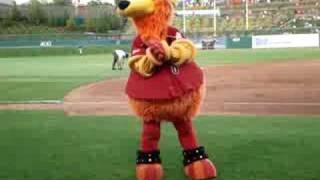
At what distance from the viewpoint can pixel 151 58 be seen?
17.5 ft

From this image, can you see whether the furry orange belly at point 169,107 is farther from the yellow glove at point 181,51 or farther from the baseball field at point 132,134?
the baseball field at point 132,134

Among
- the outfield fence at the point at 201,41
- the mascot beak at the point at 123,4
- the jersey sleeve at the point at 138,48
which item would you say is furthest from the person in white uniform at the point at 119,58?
the mascot beak at the point at 123,4

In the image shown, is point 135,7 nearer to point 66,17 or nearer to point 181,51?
point 181,51

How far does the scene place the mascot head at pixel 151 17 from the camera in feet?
18.0

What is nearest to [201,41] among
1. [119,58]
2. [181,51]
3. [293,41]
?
[293,41]

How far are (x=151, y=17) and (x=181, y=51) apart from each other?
1.38 feet

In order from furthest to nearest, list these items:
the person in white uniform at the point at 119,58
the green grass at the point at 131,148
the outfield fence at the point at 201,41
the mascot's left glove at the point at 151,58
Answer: the outfield fence at the point at 201,41 → the person in white uniform at the point at 119,58 → the green grass at the point at 131,148 → the mascot's left glove at the point at 151,58

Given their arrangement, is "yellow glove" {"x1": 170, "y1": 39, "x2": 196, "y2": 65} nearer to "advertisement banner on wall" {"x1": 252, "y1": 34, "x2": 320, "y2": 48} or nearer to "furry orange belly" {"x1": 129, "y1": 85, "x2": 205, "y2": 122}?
"furry orange belly" {"x1": 129, "y1": 85, "x2": 205, "y2": 122}

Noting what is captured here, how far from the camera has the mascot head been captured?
5.49 metres

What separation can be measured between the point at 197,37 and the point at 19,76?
3035cm

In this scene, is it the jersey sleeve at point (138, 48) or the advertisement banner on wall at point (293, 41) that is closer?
the jersey sleeve at point (138, 48)

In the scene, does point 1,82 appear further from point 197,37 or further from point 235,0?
point 235,0

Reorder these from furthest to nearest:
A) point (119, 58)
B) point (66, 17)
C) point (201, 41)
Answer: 1. point (66, 17)
2. point (201, 41)
3. point (119, 58)

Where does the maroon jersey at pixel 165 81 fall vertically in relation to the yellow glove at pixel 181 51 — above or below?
below
